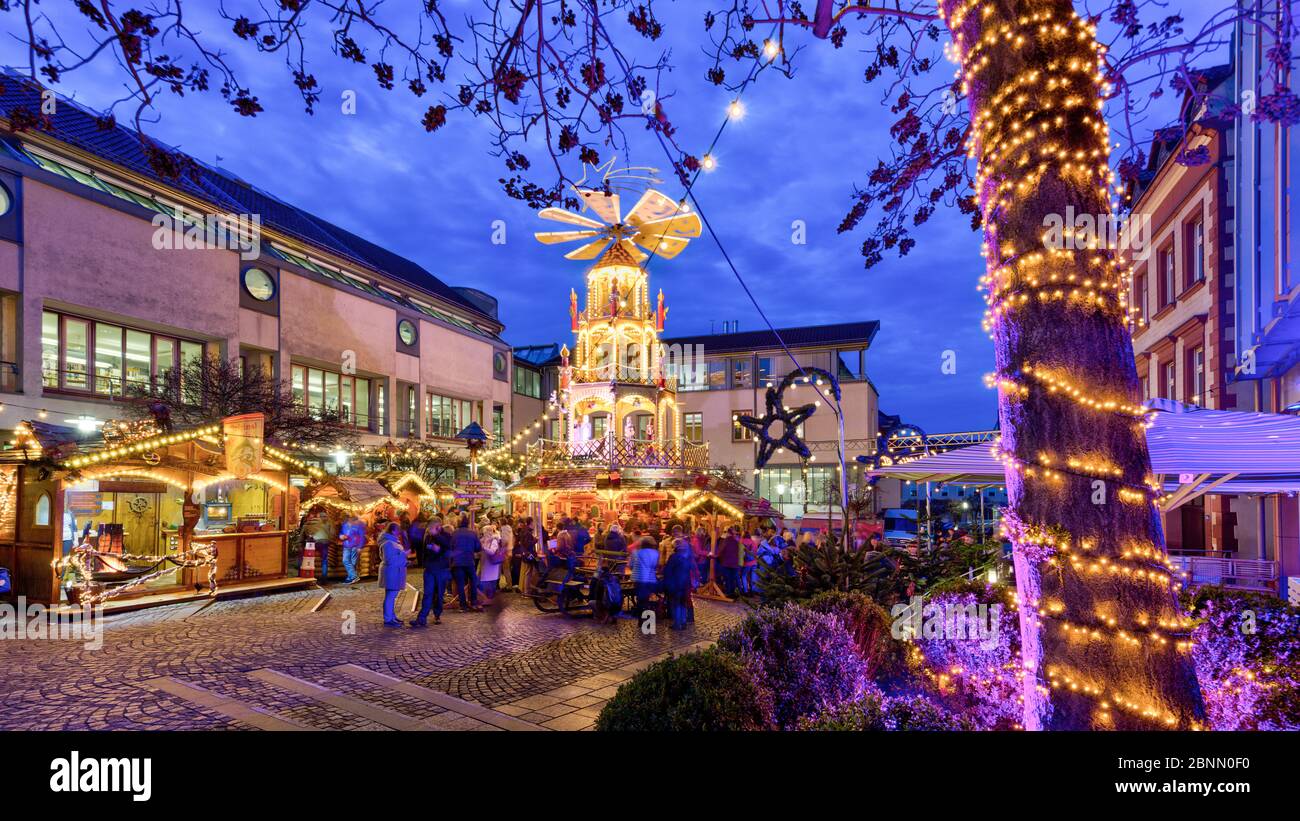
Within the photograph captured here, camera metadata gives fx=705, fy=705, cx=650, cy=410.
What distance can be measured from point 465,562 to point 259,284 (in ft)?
61.1

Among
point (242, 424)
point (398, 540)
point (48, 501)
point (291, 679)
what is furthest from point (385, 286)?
point (291, 679)

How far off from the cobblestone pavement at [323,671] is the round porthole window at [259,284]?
1567 cm

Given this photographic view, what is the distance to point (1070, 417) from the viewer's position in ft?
13.3

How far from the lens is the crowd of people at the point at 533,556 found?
38.4 feet

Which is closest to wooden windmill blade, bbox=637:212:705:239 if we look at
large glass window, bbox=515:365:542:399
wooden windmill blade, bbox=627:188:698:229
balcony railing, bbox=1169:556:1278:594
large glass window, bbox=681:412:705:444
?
wooden windmill blade, bbox=627:188:698:229

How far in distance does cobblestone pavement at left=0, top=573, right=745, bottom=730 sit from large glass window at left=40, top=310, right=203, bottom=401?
11146 mm

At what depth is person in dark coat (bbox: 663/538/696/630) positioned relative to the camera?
1161 centimetres

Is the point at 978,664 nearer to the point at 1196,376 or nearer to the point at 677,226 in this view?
the point at 1196,376

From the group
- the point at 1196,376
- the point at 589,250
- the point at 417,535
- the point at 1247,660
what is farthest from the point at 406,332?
the point at 1247,660

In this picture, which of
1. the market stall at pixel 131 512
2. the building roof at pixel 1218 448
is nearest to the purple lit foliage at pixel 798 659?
the building roof at pixel 1218 448

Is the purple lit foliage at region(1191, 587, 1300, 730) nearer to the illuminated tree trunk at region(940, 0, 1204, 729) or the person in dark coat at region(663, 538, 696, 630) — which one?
the illuminated tree trunk at region(940, 0, 1204, 729)

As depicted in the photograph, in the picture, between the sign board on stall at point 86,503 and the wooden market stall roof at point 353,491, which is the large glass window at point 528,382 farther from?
the sign board on stall at point 86,503

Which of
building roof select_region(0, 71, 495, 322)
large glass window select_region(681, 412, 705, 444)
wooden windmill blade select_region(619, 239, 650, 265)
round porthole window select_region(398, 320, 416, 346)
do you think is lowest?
large glass window select_region(681, 412, 705, 444)
